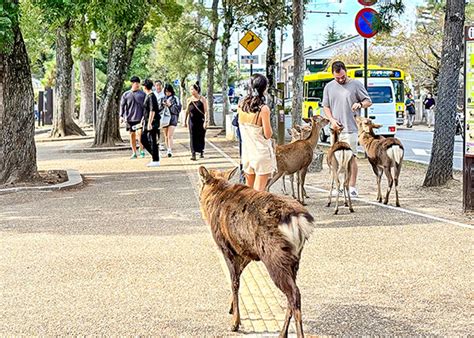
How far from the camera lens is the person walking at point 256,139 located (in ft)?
26.8

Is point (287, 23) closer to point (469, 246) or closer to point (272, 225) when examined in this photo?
point (469, 246)

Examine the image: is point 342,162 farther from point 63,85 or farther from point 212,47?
point 212,47

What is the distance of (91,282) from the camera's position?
22.4 feet

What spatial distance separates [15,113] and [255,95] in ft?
23.9

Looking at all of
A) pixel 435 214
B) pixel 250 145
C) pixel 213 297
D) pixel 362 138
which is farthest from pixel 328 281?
pixel 362 138

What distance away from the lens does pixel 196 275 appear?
7.01 meters

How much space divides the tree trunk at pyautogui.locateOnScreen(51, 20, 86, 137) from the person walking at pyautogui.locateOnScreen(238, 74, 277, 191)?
895 inches

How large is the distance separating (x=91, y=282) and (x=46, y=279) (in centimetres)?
47

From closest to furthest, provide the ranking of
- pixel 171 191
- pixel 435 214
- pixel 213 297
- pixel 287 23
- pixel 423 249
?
pixel 213 297, pixel 423 249, pixel 435 214, pixel 171 191, pixel 287 23

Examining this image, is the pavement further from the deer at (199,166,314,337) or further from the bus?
the bus

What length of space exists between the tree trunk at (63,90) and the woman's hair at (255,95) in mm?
22929

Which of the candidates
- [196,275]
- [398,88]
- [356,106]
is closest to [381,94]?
[398,88]

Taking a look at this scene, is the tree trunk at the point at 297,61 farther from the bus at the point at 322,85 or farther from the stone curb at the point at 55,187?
the bus at the point at 322,85

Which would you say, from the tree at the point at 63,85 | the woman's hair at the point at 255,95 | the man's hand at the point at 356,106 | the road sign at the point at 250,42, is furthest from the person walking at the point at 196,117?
the woman's hair at the point at 255,95
